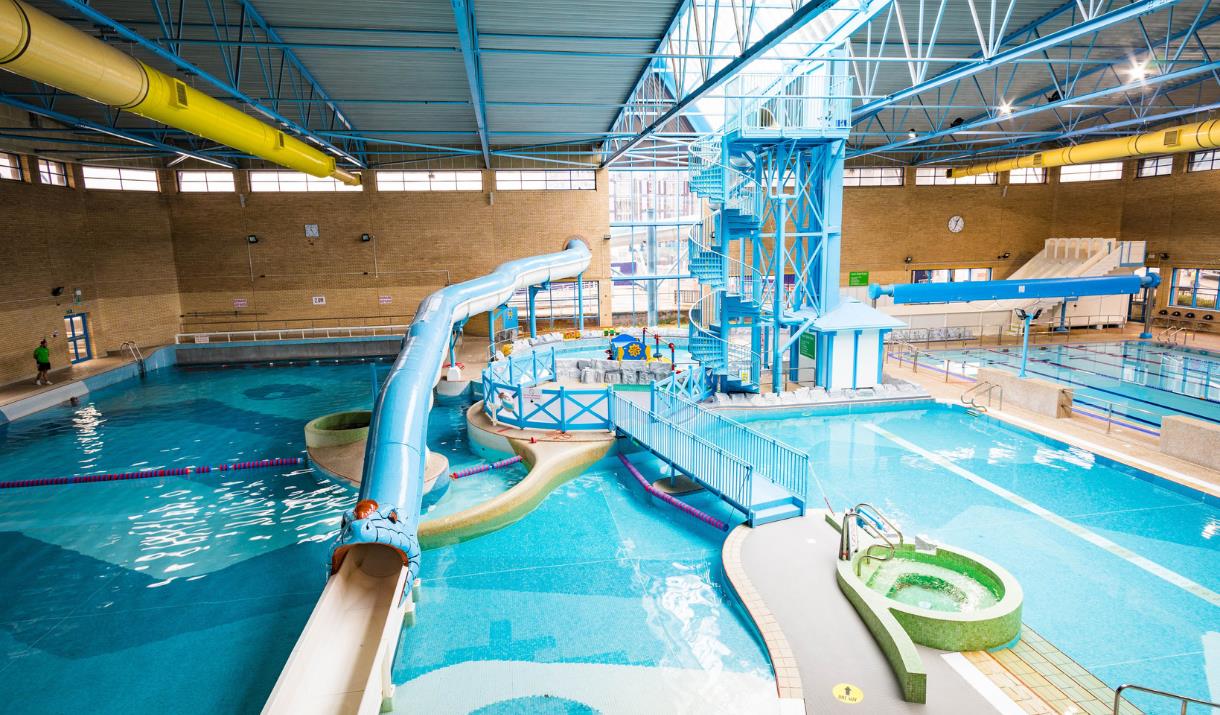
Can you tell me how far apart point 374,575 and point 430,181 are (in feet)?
71.2

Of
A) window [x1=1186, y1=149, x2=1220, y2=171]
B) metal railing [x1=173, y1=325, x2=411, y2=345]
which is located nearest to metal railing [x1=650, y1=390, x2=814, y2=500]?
metal railing [x1=173, y1=325, x2=411, y2=345]

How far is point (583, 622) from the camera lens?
23.5 ft

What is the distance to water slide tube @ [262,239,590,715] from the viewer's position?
219 inches

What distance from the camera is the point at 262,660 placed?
22.2 ft

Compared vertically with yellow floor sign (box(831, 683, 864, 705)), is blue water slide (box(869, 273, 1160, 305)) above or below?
above

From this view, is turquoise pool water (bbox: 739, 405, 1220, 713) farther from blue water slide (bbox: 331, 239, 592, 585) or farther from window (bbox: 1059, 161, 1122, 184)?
window (bbox: 1059, 161, 1122, 184)

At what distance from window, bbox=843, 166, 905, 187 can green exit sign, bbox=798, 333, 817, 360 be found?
15.2 meters

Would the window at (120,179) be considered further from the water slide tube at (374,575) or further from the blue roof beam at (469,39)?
the water slide tube at (374,575)

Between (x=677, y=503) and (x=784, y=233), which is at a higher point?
(x=784, y=233)

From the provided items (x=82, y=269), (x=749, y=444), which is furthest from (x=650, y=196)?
(x=82, y=269)

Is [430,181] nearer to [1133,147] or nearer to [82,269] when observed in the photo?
[82,269]

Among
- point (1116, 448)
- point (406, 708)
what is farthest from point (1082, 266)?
point (406, 708)

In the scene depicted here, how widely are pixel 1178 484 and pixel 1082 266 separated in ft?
61.3

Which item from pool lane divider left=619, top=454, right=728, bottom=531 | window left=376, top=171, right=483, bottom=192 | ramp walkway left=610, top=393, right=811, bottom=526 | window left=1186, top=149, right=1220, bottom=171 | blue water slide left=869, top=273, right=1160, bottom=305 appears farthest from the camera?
window left=376, top=171, right=483, bottom=192
